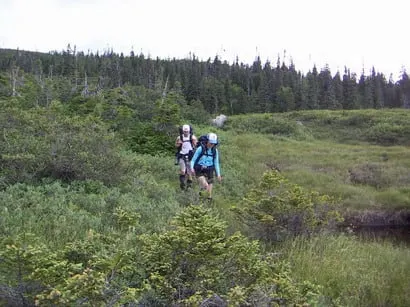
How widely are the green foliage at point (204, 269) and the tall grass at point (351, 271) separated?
55.5 inches

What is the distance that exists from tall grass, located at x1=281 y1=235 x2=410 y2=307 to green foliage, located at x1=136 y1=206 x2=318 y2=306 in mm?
1411

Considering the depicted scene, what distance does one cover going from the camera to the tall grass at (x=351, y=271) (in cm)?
546

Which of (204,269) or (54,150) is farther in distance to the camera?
(54,150)

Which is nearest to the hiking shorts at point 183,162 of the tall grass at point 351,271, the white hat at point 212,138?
the white hat at point 212,138

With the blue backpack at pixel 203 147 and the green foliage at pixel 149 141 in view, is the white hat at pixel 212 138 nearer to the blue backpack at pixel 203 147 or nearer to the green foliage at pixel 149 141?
the blue backpack at pixel 203 147

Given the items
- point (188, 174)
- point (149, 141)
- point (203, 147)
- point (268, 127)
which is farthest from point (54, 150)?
point (268, 127)

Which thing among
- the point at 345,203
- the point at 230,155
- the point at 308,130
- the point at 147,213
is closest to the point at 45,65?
the point at 308,130

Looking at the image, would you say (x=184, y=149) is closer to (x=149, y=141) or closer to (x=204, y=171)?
(x=204, y=171)

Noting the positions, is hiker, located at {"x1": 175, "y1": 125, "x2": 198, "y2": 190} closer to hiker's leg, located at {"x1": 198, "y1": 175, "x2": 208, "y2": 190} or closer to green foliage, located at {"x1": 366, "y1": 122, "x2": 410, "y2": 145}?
hiker's leg, located at {"x1": 198, "y1": 175, "x2": 208, "y2": 190}

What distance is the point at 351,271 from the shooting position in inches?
235

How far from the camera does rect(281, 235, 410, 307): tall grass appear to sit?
5465mm

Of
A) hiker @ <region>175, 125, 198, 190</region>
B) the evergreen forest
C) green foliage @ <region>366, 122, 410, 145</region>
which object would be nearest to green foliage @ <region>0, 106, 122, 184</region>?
the evergreen forest

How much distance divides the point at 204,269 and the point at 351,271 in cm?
286

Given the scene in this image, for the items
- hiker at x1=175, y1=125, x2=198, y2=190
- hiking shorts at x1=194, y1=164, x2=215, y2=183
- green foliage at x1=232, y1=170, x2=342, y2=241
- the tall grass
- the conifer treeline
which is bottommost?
Answer: the tall grass
